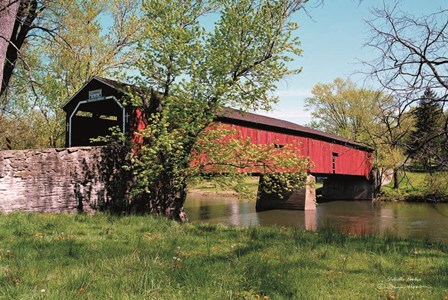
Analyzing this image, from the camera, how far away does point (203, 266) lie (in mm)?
4617

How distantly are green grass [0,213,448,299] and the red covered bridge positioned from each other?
3069 millimetres

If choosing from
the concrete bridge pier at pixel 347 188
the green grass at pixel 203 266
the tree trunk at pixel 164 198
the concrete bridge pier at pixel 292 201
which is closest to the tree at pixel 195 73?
the tree trunk at pixel 164 198

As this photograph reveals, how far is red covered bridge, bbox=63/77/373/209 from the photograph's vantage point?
15.4 m

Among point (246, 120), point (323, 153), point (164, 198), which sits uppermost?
point (246, 120)

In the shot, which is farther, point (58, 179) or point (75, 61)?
point (75, 61)

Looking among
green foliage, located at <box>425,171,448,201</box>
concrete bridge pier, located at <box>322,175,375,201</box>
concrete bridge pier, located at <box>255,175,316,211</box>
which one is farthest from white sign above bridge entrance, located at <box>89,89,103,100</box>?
concrete bridge pier, located at <box>322,175,375,201</box>

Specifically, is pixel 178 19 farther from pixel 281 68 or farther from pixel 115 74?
pixel 281 68

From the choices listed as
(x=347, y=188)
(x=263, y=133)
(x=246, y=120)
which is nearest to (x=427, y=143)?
(x=246, y=120)

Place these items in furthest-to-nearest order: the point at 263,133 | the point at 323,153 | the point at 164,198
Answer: the point at 323,153, the point at 263,133, the point at 164,198

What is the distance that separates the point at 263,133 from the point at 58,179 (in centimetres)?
1306

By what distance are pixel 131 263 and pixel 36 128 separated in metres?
21.1

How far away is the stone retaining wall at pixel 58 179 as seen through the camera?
10.3 meters

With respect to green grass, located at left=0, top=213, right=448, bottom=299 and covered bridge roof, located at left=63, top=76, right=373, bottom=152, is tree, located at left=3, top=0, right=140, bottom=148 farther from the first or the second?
green grass, located at left=0, top=213, right=448, bottom=299

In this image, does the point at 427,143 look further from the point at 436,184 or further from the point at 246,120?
the point at 436,184
